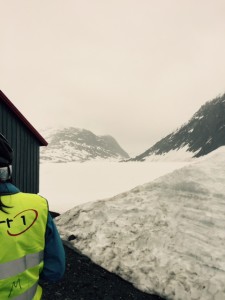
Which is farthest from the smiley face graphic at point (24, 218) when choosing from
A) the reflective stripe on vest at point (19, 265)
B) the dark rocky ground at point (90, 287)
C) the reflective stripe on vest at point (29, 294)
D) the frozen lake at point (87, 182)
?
the frozen lake at point (87, 182)

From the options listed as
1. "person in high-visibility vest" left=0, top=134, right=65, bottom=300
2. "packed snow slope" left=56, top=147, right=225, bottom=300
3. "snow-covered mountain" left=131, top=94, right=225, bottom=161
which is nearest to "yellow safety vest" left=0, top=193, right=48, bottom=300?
"person in high-visibility vest" left=0, top=134, right=65, bottom=300

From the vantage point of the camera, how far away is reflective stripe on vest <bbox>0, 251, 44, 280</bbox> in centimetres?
196

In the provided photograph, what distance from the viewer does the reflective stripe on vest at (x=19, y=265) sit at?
6.43 feet

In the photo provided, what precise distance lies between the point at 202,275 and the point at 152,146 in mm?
146146

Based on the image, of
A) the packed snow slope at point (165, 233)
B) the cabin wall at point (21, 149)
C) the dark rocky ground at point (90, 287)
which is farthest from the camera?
the cabin wall at point (21, 149)

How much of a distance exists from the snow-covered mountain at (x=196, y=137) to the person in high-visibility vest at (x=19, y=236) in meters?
106

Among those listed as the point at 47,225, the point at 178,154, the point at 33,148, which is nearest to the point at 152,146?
the point at 178,154

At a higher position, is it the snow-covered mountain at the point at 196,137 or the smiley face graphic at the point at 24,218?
the snow-covered mountain at the point at 196,137

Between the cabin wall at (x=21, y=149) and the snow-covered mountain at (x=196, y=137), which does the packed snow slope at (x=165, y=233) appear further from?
the snow-covered mountain at (x=196, y=137)

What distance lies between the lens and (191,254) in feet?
21.2

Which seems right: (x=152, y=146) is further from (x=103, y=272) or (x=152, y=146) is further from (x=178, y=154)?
(x=103, y=272)

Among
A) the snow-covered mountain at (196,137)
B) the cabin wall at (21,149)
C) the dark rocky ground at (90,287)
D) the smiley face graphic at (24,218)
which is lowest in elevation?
the dark rocky ground at (90,287)

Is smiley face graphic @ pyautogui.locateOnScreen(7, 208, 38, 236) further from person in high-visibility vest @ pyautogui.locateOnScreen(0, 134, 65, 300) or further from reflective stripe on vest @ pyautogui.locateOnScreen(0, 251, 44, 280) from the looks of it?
reflective stripe on vest @ pyautogui.locateOnScreen(0, 251, 44, 280)

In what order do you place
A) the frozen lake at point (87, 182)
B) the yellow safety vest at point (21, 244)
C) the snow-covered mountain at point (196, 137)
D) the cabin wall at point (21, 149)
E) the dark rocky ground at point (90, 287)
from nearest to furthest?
the yellow safety vest at point (21, 244), the dark rocky ground at point (90, 287), the cabin wall at point (21, 149), the frozen lake at point (87, 182), the snow-covered mountain at point (196, 137)
